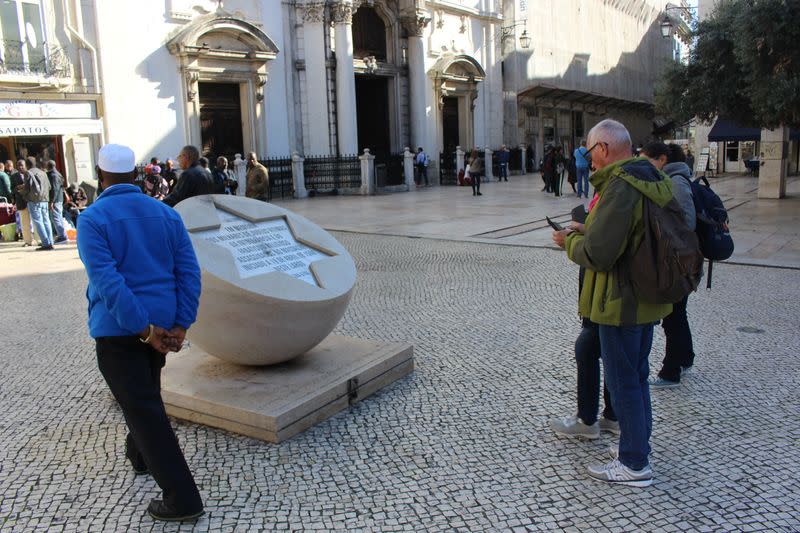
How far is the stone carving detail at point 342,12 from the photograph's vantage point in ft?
79.0

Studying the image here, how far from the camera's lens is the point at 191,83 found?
2089 centimetres

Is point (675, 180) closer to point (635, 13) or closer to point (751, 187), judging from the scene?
point (751, 187)

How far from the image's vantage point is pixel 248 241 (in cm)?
458

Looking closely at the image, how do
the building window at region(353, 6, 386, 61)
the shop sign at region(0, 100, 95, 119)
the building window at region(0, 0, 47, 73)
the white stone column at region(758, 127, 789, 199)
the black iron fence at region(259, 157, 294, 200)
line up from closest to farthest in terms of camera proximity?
the building window at region(0, 0, 47, 73), the shop sign at region(0, 100, 95, 119), the white stone column at region(758, 127, 789, 199), the black iron fence at region(259, 157, 294, 200), the building window at region(353, 6, 386, 61)

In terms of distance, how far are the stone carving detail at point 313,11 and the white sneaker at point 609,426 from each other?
22331 mm

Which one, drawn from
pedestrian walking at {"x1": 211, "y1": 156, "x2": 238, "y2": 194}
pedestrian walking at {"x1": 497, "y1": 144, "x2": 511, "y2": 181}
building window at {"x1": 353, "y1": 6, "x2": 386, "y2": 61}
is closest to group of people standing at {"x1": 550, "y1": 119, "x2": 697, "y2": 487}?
pedestrian walking at {"x1": 211, "y1": 156, "x2": 238, "y2": 194}

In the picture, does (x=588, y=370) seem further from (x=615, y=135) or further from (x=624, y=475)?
(x=615, y=135)

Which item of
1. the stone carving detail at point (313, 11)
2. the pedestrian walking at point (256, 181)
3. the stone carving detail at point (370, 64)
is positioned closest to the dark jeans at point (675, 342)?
the pedestrian walking at point (256, 181)

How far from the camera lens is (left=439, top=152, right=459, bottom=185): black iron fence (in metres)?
29.2

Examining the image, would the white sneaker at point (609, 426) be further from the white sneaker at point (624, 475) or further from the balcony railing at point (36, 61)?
the balcony railing at point (36, 61)

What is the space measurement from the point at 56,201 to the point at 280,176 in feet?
34.7

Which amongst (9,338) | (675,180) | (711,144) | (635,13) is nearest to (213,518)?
(675,180)

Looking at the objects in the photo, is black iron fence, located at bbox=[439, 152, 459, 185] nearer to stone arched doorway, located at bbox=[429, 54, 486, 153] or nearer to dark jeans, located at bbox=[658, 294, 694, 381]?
stone arched doorway, located at bbox=[429, 54, 486, 153]

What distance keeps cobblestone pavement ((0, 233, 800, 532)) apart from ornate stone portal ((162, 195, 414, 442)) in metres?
0.15
